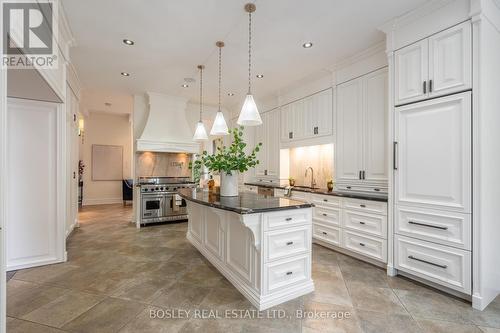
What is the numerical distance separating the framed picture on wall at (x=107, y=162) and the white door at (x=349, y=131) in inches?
291

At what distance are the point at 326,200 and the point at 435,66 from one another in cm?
210

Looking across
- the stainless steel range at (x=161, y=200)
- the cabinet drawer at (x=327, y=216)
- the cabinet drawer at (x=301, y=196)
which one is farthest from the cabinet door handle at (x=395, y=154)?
the stainless steel range at (x=161, y=200)

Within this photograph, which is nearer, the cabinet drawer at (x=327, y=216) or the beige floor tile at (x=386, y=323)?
the beige floor tile at (x=386, y=323)

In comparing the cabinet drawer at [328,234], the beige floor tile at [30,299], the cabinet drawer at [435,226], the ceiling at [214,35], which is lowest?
the beige floor tile at [30,299]

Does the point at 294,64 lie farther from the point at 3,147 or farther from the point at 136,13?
the point at 3,147

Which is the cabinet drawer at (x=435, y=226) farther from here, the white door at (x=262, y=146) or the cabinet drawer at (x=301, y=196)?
the white door at (x=262, y=146)

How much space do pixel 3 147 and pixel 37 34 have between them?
1.54m

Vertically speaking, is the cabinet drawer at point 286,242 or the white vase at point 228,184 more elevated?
the white vase at point 228,184

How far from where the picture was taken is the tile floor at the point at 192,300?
1.82 m

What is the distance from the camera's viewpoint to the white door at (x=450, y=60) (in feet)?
6.99

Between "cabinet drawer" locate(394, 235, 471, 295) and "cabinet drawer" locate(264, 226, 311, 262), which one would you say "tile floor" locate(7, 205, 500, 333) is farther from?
"cabinet drawer" locate(264, 226, 311, 262)

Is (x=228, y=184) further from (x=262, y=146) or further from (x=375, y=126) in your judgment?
(x=262, y=146)

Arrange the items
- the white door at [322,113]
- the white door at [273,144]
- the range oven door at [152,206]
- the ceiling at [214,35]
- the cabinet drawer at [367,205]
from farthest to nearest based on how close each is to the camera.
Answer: the white door at [273,144]
the range oven door at [152,206]
the white door at [322,113]
the cabinet drawer at [367,205]
the ceiling at [214,35]

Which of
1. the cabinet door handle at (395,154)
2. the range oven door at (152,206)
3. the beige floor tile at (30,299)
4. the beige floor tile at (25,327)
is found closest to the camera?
the beige floor tile at (25,327)
